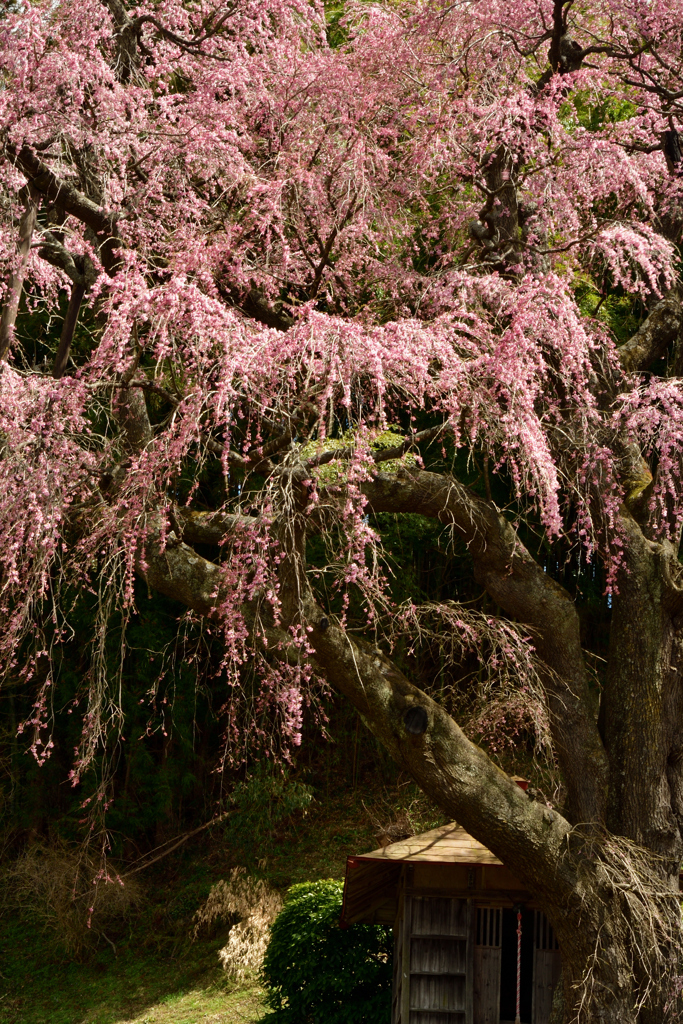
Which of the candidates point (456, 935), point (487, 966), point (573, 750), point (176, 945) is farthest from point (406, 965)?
point (176, 945)

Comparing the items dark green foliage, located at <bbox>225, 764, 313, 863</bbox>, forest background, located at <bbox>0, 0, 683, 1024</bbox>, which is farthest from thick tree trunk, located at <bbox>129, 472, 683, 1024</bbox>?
dark green foliage, located at <bbox>225, 764, 313, 863</bbox>

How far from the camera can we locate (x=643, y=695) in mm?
4922

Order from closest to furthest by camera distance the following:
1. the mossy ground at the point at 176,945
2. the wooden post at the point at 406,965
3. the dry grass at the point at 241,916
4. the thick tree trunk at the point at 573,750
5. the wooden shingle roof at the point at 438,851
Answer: the thick tree trunk at the point at 573,750 < the wooden shingle roof at the point at 438,851 < the wooden post at the point at 406,965 < the mossy ground at the point at 176,945 < the dry grass at the point at 241,916

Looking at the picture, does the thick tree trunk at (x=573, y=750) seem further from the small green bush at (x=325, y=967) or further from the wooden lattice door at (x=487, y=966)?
the small green bush at (x=325, y=967)

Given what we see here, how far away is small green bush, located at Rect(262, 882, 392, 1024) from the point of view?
5855 mm

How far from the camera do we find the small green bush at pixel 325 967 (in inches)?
231

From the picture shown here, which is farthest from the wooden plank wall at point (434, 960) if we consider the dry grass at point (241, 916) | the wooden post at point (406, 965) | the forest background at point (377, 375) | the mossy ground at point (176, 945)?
the dry grass at point (241, 916)

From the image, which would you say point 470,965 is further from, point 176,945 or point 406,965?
point 176,945

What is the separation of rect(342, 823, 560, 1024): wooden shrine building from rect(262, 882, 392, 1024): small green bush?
0.67 meters

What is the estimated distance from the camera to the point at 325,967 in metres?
6.04

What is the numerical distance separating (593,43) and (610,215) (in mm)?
1184

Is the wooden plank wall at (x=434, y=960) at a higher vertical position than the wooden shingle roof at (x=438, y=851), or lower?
lower

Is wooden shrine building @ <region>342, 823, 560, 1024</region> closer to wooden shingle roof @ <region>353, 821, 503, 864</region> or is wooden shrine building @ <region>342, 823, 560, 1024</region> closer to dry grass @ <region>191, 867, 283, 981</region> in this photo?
wooden shingle roof @ <region>353, 821, 503, 864</region>

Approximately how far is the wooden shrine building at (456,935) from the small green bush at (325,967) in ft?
2.18
